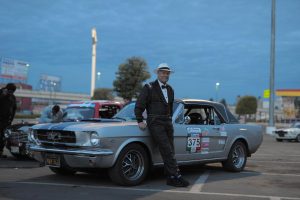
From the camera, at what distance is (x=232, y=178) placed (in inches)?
383

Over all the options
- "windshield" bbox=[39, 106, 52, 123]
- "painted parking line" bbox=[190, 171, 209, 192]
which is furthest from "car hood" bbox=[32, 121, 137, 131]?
"windshield" bbox=[39, 106, 52, 123]

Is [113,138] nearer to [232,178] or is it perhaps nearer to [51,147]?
Answer: [51,147]

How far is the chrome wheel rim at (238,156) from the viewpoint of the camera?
10.8 meters

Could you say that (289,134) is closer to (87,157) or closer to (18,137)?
(18,137)

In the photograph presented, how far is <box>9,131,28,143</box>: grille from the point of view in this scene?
11.9 metres

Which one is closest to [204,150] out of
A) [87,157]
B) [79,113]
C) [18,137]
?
[87,157]

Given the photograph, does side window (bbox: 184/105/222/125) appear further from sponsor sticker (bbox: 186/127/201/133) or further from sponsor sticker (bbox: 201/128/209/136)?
sponsor sticker (bbox: 186/127/201/133)

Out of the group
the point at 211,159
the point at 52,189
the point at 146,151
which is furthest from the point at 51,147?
the point at 211,159

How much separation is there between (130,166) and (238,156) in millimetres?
3655

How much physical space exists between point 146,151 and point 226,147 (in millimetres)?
2583

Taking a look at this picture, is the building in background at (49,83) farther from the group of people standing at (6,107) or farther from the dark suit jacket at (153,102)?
the dark suit jacket at (153,102)

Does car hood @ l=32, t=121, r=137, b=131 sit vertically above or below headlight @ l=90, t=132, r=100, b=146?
above

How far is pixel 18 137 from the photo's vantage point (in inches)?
472

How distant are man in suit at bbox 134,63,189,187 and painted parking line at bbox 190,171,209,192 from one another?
Result: 0.20 meters
